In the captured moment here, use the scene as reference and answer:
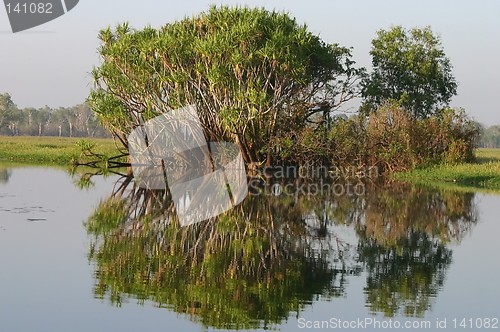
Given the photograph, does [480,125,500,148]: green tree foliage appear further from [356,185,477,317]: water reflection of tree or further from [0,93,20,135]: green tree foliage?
[356,185,477,317]: water reflection of tree

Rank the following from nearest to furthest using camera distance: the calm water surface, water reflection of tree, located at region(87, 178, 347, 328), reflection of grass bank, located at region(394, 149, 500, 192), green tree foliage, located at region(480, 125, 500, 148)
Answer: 1. the calm water surface
2. water reflection of tree, located at region(87, 178, 347, 328)
3. reflection of grass bank, located at region(394, 149, 500, 192)
4. green tree foliage, located at region(480, 125, 500, 148)

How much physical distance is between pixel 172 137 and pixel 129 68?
441cm

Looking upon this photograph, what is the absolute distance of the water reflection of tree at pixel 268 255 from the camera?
1065cm

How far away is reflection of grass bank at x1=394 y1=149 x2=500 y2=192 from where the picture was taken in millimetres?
33906

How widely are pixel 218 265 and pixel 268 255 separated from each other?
5.07 ft

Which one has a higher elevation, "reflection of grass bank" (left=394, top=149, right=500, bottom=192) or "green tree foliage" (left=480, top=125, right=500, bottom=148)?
"green tree foliage" (left=480, top=125, right=500, bottom=148)

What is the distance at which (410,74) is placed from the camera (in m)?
47.8

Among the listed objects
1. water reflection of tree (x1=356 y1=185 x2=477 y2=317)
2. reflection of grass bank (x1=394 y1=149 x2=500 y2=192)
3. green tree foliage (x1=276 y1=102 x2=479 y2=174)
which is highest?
green tree foliage (x1=276 y1=102 x2=479 y2=174)

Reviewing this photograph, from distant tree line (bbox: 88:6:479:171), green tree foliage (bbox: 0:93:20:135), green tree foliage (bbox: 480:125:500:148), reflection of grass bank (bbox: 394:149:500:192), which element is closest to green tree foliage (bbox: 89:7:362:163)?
distant tree line (bbox: 88:6:479:171)

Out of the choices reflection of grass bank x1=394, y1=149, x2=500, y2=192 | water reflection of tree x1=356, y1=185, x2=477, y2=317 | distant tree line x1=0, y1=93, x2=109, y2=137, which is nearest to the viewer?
water reflection of tree x1=356, y1=185, x2=477, y2=317

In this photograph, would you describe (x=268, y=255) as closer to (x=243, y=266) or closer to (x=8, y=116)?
(x=243, y=266)

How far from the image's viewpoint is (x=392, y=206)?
23.8 m

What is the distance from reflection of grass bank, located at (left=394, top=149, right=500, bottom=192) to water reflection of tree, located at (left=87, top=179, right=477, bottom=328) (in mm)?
10122

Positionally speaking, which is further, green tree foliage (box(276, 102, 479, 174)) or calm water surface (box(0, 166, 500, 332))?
green tree foliage (box(276, 102, 479, 174))
